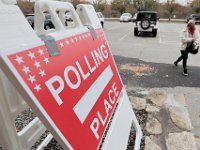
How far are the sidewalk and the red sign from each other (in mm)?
1340

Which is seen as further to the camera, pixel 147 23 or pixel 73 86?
pixel 147 23

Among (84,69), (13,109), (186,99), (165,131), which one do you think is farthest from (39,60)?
(186,99)

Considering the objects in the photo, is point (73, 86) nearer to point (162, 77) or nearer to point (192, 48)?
point (162, 77)

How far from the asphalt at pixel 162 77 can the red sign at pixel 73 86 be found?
351cm

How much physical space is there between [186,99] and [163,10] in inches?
2076

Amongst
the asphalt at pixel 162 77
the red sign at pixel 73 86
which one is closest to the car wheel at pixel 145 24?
the asphalt at pixel 162 77

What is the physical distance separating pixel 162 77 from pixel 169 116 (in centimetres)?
237

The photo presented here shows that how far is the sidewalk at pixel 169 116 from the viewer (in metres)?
2.79

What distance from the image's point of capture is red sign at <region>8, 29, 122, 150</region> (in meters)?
1.03

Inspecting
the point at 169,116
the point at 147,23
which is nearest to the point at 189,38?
the point at 169,116

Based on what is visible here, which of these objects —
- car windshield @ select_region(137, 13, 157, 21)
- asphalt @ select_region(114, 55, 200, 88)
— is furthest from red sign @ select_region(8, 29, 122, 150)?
car windshield @ select_region(137, 13, 157, 21)

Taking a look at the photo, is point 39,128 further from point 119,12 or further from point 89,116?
point 119,12

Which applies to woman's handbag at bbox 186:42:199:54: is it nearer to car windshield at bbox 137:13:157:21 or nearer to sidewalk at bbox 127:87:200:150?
sidewalk at bbox 127:87:200:150

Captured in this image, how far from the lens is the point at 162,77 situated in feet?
18.8
